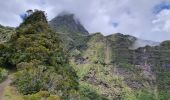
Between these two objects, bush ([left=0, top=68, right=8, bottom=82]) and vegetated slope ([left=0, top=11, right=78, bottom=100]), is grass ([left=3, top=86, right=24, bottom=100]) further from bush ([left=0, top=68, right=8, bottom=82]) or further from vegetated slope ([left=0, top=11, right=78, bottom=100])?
bush ([left=0, top=68, right=8, bottom=82])

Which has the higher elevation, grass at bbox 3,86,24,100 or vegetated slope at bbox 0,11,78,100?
vegetated slope at bbox 0,11,78,100

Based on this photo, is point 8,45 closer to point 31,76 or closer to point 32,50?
point 32,50

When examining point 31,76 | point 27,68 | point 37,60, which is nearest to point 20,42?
point 37,60

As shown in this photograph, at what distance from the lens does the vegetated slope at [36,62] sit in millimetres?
50566

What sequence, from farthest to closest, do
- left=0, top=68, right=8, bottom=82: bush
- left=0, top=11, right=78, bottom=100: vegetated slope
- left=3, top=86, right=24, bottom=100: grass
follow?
1. left=0, top=68, right=8, bottom=82: bush
2. left=0, top=11, right=78, bottom=100: vegetated slope
3. left=3, top=86, right=24, bottom=100: grass

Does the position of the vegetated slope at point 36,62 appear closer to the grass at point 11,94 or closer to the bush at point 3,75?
the grass at point 11,94

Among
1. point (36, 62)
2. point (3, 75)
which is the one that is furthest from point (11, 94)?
point (36, 62)

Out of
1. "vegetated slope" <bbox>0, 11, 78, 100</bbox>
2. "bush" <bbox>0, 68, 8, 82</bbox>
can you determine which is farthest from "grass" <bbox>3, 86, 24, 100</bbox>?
"bush" <bbox>0, 68, 8, 82</bbox>

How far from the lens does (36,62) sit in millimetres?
59719

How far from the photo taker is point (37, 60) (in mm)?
61125

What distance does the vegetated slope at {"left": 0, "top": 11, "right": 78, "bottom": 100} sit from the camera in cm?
5057

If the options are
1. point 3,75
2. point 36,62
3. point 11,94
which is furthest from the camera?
point 36,62

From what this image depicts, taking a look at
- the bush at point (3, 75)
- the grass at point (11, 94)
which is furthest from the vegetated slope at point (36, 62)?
the bush at point (3, 75)

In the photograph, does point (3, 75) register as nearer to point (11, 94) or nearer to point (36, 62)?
point (36, 62)
